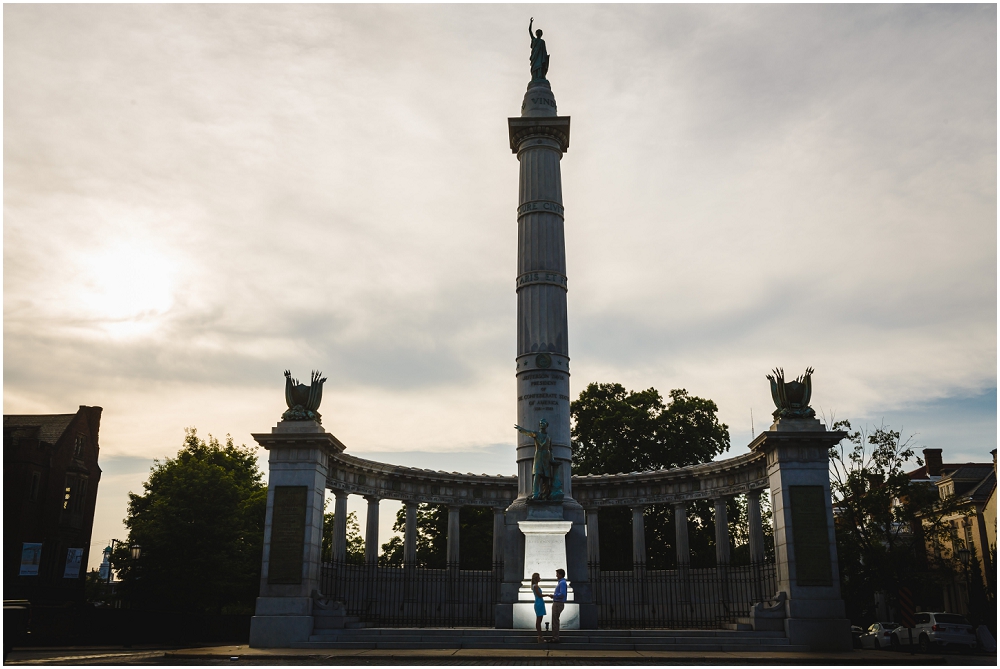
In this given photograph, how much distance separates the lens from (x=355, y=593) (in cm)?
3581

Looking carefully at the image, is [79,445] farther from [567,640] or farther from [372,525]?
[567,640]

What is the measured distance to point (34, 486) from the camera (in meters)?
46.6

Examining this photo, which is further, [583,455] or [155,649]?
[583,455]

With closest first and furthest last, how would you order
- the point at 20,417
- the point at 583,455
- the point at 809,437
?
the point at 809,437 → the point at 20,417 → the point at 583,455

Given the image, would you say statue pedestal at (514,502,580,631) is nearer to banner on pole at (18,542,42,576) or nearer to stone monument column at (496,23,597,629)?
stone monument column at (496,23,597,629)

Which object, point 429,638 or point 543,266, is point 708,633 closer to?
point 429,638

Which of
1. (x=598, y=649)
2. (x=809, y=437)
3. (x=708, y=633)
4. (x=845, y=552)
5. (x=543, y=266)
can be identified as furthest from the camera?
(x=845, y=552)

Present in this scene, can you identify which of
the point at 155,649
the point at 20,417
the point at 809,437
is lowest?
the point at 155,649

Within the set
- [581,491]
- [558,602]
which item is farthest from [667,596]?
[558,602]

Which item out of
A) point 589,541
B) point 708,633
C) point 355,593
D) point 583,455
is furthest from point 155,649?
point 583,455

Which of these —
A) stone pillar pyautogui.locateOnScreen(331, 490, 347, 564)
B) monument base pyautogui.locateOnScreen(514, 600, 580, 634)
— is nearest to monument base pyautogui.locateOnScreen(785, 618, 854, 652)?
monument base pyautogui.locateOnScreen(514, 600, 580, 634)

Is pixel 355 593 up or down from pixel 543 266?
down

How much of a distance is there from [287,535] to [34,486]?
27926 millimetres

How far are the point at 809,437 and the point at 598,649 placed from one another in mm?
10604
